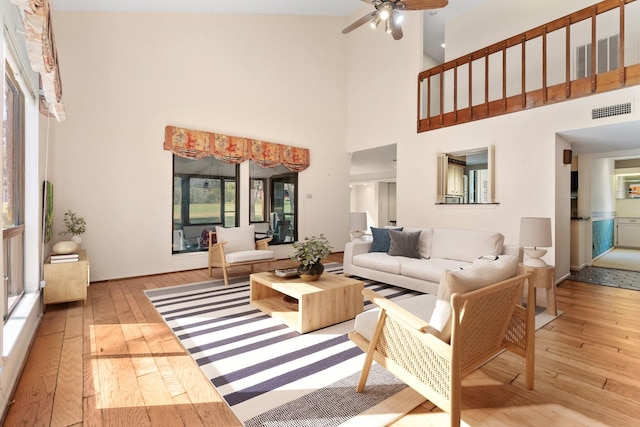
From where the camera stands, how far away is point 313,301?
9.00 feet

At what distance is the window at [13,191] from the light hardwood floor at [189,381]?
0.47 meters

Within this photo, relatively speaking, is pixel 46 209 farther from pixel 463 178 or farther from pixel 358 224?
pixel 463 178

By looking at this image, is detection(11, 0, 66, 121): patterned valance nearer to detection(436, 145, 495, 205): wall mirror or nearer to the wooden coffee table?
the wooden coffee table

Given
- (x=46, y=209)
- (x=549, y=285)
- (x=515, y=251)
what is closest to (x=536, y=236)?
(x=515, y=251)

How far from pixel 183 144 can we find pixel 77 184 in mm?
1575

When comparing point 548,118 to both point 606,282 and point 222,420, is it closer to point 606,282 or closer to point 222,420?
point 606,282

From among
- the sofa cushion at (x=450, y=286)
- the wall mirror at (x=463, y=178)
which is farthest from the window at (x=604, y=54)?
the sofa cushion at (x=450, y=286)

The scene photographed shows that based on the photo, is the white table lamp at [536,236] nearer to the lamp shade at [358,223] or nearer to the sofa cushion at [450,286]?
the sofa cushion at [450,286]

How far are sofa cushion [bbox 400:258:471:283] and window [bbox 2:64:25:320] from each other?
369 cm

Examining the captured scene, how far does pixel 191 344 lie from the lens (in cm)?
248

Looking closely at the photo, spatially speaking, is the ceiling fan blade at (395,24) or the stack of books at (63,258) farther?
the ceiling fan blade at (395,24)

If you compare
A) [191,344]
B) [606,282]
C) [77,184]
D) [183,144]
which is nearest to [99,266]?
[77,184]

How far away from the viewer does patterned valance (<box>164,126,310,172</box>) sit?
5164mm

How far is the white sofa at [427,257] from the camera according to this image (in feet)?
11.8
